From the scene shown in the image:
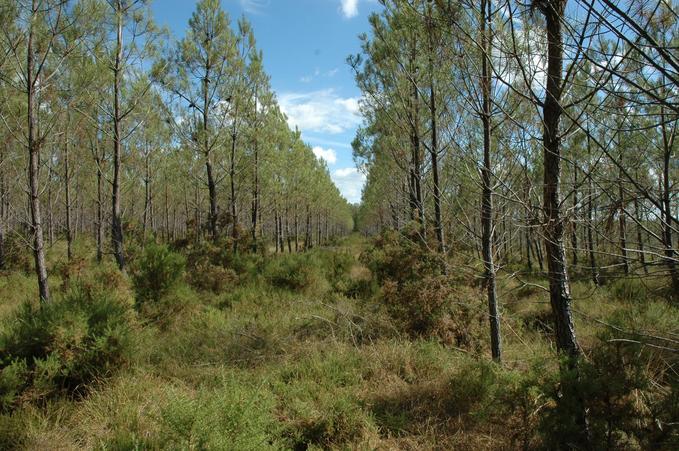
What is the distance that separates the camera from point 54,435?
315cm

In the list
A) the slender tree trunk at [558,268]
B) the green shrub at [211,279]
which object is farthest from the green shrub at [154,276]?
the slender tree trunk at [558,268]

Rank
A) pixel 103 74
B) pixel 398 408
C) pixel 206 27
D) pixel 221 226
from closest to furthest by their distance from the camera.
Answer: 1. pixel 398 408
2. pixel 103 74
3. pixel 206 27
4. pixel 221 226

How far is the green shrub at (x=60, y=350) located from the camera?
142 inches

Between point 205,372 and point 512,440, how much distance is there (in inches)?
135

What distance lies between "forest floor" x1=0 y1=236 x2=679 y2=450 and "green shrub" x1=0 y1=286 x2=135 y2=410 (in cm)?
15

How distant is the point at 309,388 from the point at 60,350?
260 centimetres

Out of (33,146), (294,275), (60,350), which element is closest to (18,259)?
(294,275)

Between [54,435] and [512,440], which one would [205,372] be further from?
[512,440]

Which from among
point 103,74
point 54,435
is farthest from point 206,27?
point 54,435

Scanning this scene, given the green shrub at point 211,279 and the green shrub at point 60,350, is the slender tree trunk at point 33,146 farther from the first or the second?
the green shrub at point 211,279

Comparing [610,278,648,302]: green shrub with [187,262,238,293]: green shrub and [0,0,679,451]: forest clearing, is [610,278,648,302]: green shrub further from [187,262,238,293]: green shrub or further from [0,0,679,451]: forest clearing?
[187,262,238,293]: green shrub

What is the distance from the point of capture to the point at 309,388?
412 cm

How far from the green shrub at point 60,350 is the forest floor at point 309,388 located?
0.48ft

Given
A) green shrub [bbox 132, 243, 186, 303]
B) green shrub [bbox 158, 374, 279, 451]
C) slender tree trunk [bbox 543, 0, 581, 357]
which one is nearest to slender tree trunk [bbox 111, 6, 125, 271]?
green shrub [bbox 132, 243, 186, 303]
